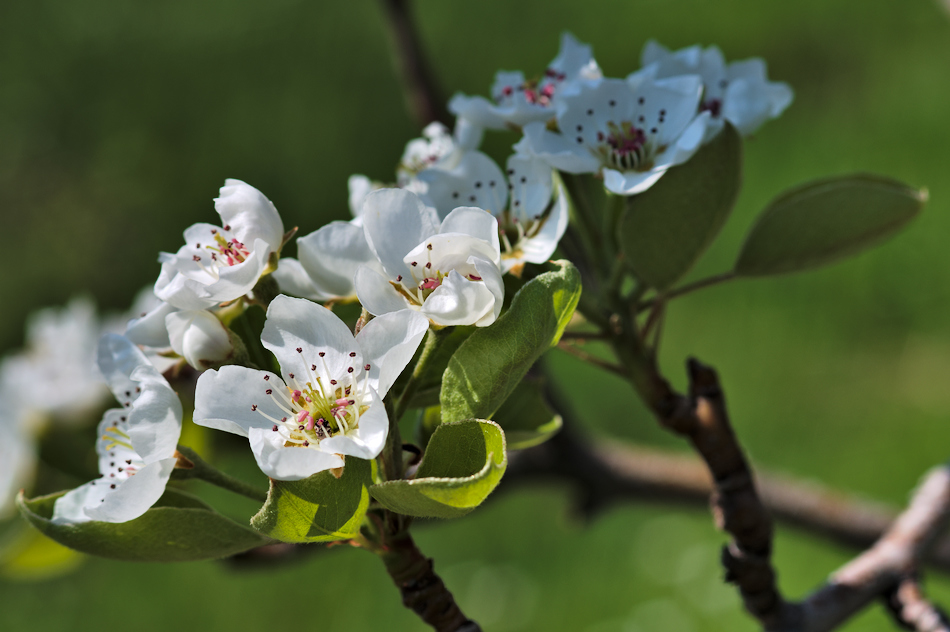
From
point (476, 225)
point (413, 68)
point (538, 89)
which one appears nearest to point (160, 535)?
point (476, 225)

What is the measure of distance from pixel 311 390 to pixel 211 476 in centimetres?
9

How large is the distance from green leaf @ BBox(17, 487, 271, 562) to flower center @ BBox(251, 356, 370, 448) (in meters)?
0.07

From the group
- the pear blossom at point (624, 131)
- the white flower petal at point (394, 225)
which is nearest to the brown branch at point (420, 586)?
the white flower petal at point (394, 225)

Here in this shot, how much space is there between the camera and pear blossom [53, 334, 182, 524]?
547 millimetres

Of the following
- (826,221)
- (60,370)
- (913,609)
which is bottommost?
(913,609)

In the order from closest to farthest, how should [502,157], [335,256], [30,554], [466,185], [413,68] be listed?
[335,256] → [466,185] → [30,554] → [413,68] → [502,157]

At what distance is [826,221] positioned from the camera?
77 cm

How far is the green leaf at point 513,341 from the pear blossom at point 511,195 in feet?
0.39

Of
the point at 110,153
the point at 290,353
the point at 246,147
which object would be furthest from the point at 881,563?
the point at 110,153

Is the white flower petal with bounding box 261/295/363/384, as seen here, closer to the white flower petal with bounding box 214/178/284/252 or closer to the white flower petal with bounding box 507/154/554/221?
the white flower petal with bounding box 214/178/284/252

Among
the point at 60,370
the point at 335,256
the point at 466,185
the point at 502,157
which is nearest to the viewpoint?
the point at 335,256

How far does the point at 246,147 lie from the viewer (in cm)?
318

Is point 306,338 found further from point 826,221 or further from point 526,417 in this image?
point 826,221

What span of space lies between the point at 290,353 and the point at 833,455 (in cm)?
200
